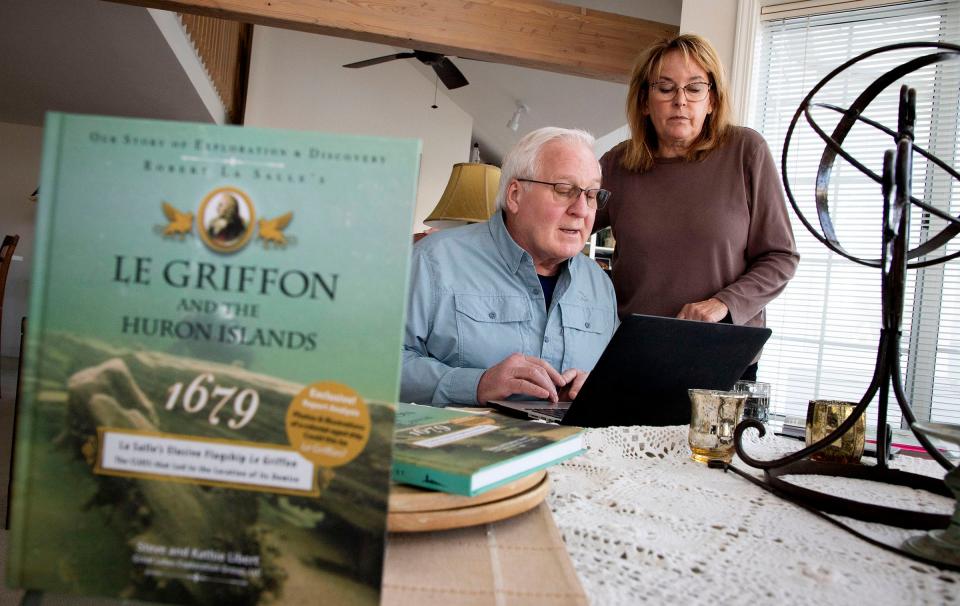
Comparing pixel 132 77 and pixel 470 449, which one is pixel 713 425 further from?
pixel 132 77

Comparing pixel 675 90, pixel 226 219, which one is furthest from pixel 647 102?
pixel 226 219

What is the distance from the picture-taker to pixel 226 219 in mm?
385

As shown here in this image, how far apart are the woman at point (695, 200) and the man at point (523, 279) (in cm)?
27

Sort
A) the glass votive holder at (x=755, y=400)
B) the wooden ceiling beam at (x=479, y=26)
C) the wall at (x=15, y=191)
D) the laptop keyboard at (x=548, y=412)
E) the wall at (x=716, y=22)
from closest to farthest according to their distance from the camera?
1. the laptop keyboard at (x=548, y=412)
2. the glass votive holder at (x=755, y=400)
3. the wall at (x=716, y=22)
4. the wooden ceiling beam at (x=479, y=26)
5. the wall at (x=15, y=191)

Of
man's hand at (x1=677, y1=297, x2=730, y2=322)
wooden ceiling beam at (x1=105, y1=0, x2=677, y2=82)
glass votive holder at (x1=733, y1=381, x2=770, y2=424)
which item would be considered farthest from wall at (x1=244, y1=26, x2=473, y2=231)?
glass votive holder at (x1=733, y1=381, x2=770, y2=424)

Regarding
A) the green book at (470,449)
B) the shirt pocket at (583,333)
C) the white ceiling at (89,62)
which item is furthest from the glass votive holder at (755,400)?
the white ceiling at (89,62)

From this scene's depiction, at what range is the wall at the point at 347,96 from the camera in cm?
800

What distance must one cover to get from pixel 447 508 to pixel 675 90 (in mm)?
1593

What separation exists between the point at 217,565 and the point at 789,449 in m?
0.89

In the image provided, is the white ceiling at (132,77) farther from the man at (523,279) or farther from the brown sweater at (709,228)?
the man at (523,279)

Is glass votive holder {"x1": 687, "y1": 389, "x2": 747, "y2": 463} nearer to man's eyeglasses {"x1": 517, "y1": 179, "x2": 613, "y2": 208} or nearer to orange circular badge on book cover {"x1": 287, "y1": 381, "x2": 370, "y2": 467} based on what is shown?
orange circular badge on book cover {"x1": 287, "y1": 381, "x2": 370, "y2": 467}

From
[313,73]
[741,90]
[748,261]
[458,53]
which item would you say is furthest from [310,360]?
[313,73]

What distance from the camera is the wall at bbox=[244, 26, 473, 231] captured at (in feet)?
26.2

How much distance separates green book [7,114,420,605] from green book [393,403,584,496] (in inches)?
4.5
